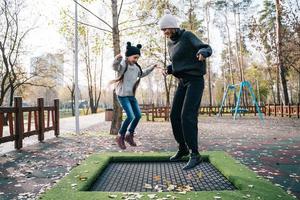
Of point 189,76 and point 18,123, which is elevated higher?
point 189,76

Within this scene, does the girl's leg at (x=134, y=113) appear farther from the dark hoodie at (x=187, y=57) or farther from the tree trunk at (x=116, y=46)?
the tree trunk at (x=116, y=46)

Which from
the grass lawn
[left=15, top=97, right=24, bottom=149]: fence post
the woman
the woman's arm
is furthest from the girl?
[left=15, top=97, right=24, bottom=149]: fence post

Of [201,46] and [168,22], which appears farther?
[168,22]

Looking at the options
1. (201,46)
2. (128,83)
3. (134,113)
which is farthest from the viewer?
(134,113)

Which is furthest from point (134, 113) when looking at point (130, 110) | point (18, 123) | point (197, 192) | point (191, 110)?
point (18, 123)

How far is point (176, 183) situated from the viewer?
431cm

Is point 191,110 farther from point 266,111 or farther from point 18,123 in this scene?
point 266,111

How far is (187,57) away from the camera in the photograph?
429cm

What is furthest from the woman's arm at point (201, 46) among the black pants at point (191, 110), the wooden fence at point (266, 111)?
the wooden fence at point (266, 111)

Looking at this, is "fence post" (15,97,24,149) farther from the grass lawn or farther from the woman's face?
the woman's face

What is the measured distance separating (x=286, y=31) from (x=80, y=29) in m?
18.0

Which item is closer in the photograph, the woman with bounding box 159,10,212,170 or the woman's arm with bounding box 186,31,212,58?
the woman's arm with bounding box 186,31,212,58

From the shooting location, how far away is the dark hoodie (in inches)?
166

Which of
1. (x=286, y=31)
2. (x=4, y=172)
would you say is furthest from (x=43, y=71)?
(x=4, y=172)
